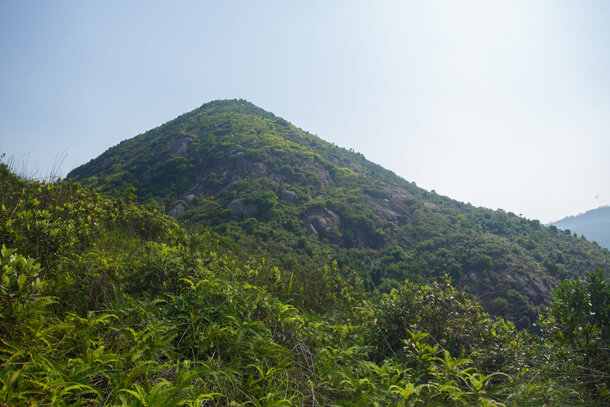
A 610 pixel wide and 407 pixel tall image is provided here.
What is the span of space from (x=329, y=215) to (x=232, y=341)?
139ft

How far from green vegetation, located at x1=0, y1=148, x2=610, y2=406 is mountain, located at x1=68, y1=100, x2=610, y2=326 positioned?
25.4 m

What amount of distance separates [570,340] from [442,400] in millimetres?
1806

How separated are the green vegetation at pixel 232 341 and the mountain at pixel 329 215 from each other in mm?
25355

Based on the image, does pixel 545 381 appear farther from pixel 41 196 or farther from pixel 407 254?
pixel 407 254

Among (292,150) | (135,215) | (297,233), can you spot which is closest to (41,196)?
(135,215)

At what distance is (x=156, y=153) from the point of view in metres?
55.4

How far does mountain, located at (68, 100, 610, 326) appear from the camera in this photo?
113ft

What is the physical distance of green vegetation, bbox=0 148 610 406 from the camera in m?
1.47

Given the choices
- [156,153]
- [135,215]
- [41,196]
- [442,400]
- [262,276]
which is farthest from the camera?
[156,153]

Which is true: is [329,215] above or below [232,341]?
above

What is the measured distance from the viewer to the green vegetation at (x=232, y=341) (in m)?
1.47

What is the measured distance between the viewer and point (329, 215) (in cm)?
4403

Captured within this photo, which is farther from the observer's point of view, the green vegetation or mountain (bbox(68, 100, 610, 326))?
mountain (bbox(68, 100, 610, 326))

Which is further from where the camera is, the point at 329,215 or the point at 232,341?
the point at 329,215
